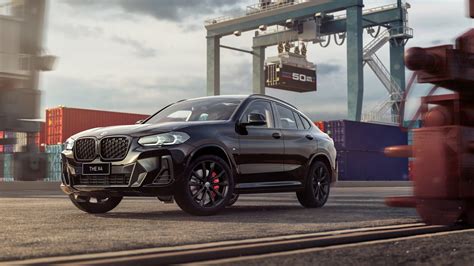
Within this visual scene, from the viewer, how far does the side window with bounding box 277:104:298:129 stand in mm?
8649

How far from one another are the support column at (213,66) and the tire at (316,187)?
46203 mm

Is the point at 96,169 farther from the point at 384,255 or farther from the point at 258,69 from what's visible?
the point at 258,69

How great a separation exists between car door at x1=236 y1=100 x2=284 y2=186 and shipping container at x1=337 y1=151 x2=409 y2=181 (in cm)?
2494

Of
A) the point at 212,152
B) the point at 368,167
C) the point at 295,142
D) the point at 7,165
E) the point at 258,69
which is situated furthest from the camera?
the point at 258,69

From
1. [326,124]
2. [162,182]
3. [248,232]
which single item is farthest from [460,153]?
[326,124]

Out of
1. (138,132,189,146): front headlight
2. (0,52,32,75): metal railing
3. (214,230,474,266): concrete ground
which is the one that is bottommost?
(214,230,474,266): concrete ground

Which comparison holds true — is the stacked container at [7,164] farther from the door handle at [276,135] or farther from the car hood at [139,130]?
the door handle at [276,135]

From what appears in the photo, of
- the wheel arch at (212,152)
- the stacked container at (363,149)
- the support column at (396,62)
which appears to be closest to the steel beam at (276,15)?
the support column at (396,62)

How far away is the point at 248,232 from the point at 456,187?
1.99 metres

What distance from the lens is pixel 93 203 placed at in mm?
7820

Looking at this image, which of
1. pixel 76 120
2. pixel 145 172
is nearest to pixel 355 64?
pixel 76 120

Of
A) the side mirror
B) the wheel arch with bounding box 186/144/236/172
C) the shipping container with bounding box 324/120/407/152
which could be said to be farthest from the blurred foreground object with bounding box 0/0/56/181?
the shipping container with bounding box 324/120/407/152

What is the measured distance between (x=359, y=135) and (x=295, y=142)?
26923 millimetres

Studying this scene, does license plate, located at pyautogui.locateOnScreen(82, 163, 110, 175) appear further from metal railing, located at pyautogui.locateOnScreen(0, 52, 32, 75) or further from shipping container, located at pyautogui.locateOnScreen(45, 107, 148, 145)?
shipping container, located at pyautogui.locateOnScreen(45, 107, 148, 145)
